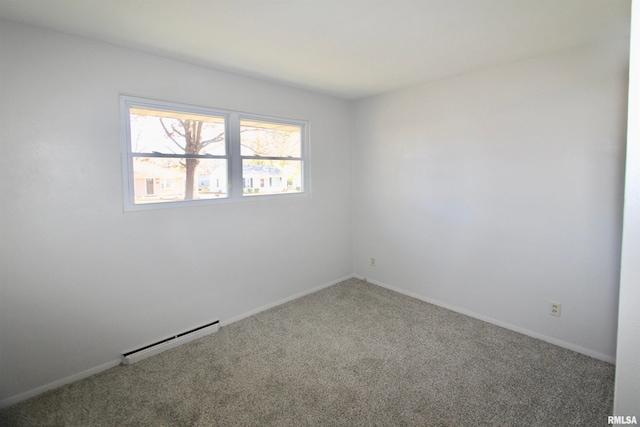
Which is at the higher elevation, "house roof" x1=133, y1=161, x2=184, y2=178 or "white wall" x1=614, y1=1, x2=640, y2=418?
"house roof" x1=133, y1=161, x2=184, y2=178

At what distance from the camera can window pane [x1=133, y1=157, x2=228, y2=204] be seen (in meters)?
2.59

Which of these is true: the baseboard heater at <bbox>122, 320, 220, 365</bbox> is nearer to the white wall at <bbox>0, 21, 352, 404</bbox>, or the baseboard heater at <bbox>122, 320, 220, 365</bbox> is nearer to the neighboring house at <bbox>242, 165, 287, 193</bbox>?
the white wall at <bbox>0, 21, 352, 404</bbox>

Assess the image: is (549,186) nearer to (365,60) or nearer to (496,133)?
(496,133)

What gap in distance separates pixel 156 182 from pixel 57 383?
63.0 inches

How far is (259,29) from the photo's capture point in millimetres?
2113

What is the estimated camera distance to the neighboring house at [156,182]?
2569mm

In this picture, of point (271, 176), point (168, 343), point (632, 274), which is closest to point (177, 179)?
point (271, 176)

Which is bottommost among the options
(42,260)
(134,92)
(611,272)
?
(611,272)

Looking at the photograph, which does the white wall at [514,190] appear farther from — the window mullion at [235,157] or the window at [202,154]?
the window mullion at [235,157]

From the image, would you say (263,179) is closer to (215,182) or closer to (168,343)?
(215,182)

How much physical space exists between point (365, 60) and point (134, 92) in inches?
74.3

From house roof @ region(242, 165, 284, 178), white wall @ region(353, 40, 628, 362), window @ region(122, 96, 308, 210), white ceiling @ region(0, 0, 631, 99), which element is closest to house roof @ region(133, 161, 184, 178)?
window @ region(122, 96, 308, 210)

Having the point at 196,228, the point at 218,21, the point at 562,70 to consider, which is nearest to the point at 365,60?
the point at 218,21

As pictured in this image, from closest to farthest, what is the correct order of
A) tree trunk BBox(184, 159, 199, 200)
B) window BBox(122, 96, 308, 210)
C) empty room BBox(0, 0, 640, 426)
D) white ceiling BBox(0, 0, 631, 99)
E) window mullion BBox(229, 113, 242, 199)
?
white ceiling BBox(0, 0, 631, 99) → empty room BBox(0, 0, 640, 426) → window BBox(122, 96, 308, 210) → tree trunk BBox(184, 159, 199, 200) → window mullion BBox(229, 113, 242, 199)
